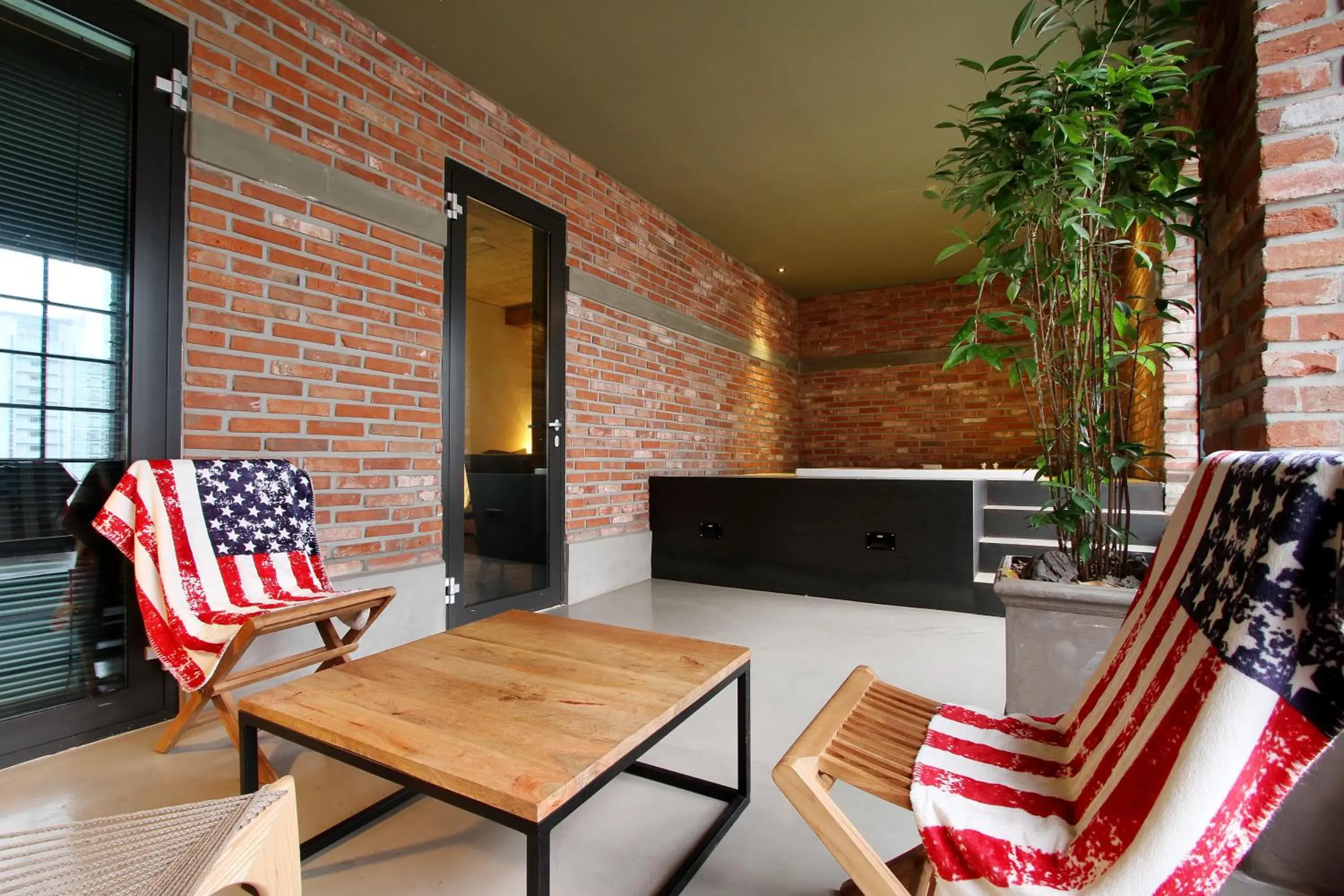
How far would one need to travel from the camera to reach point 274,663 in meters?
1.92

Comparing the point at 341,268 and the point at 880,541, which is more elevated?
the point at 341,268

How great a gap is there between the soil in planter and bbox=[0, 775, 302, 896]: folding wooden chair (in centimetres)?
190

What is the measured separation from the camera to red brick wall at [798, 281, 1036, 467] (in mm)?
6461

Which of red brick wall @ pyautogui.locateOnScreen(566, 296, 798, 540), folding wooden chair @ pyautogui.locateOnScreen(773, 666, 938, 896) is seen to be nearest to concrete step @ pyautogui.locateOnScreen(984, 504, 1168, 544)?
red brick wall @ pyautogui.locateOnScreen(566, 296, 798, 540)

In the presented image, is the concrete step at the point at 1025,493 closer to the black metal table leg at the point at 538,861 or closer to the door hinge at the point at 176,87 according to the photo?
the black metal table leg at the point at 538,861

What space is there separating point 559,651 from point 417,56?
2924 millimetres

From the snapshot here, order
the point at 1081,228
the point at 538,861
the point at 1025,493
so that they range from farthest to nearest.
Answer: the point at 1025,493 → the point at 1081,228 → the point at 538,861

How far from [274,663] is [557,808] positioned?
147cm

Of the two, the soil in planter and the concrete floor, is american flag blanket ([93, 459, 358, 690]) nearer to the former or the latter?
the concrete floor

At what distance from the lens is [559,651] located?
1609 millimetres

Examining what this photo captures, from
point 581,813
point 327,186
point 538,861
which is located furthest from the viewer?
point 327,186

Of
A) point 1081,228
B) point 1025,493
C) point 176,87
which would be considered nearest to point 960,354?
point 1081,228

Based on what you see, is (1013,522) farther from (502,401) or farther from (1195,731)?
(1195,731)

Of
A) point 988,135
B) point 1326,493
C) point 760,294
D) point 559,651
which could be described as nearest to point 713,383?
point 760,294
